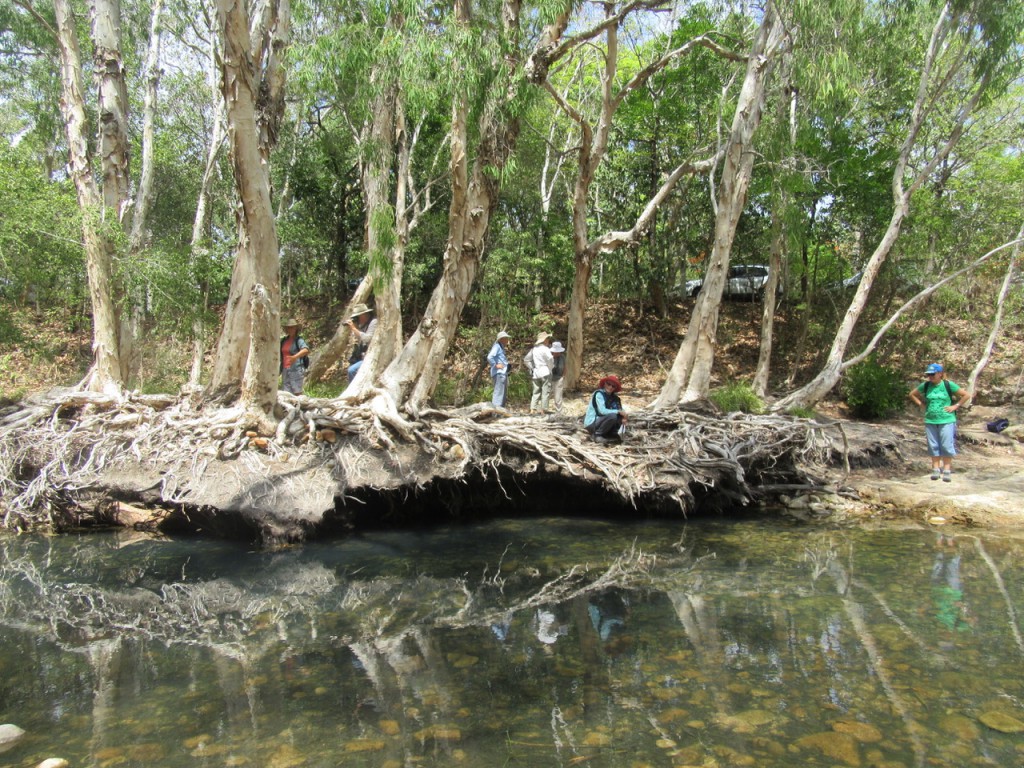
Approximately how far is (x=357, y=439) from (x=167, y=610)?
319cm

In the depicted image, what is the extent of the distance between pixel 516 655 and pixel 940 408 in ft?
26.1

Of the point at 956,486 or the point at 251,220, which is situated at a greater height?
the point at 251,220

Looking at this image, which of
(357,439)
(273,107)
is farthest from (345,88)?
(357,439)

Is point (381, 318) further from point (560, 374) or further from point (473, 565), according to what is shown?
point (473, 565)

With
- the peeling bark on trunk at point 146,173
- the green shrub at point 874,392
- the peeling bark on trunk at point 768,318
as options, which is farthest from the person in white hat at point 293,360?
the green shrub at point 874,392

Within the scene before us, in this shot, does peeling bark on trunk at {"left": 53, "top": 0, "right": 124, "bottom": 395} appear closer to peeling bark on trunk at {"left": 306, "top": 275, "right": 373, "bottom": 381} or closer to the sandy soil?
peeling bark on trunk at {"left": 306, "top": 275, "right": 373, "bottom": 381}

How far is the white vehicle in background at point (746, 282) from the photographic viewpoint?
2206 cm

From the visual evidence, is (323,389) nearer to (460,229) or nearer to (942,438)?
(460,229)

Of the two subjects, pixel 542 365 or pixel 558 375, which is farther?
pixel 558 375

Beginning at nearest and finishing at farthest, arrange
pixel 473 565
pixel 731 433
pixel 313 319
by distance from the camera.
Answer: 1. pixel 473 565
2. pixel 731 433
3. pixel 313 319

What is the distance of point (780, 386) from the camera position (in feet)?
59.7

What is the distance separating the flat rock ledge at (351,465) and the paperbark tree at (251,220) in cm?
54

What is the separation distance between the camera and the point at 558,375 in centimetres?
1546

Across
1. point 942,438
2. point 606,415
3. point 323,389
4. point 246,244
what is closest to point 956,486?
point 942,438
